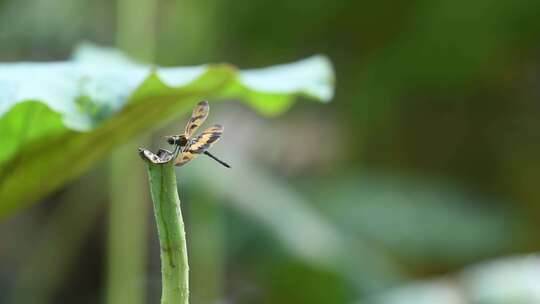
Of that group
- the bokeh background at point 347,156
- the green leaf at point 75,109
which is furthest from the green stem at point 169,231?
the bokeh background at point 347,156

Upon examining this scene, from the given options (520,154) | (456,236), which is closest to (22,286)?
(456,236)

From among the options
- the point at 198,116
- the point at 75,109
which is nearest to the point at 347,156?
the point at 75,109

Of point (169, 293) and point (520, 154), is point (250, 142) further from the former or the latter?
point (169, 293)

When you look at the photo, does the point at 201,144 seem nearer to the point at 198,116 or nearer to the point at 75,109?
the point at 198,116

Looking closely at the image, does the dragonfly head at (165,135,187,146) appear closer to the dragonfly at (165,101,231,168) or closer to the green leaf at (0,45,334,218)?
the dragonfly at (165,101,231,168)

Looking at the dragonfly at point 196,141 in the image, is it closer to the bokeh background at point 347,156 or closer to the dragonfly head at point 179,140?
the dragonfly head at point 179,140
